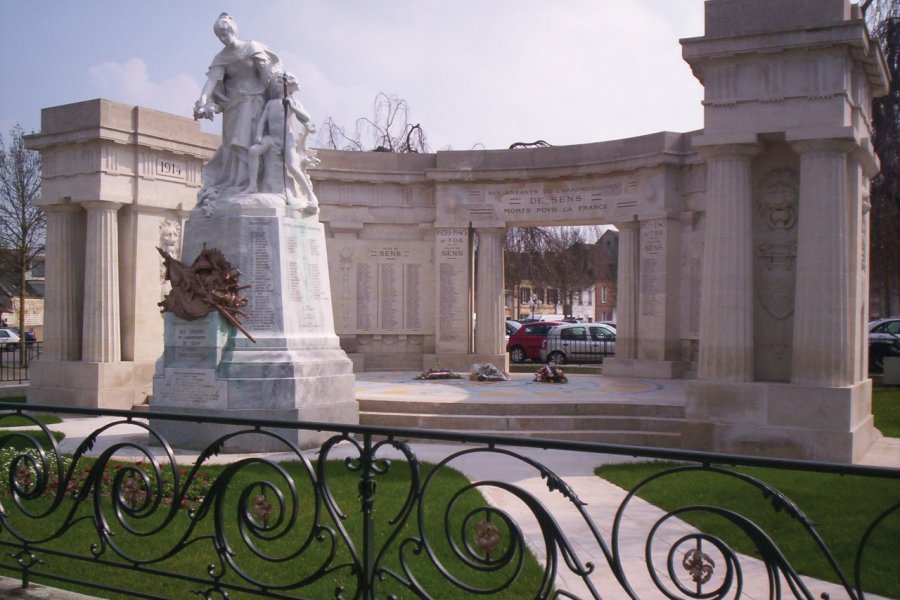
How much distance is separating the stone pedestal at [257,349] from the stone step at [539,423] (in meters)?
1.48

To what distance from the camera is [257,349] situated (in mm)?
11719

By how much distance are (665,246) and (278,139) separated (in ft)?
30.0

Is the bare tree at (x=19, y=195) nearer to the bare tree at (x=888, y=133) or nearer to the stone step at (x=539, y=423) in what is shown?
the stone step at (x=539, y=423)

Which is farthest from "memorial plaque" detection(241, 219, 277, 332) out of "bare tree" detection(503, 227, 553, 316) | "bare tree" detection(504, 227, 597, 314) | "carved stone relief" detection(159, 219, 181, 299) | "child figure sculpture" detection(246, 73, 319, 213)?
"bare tree" detection(504, 227, 597, 314)

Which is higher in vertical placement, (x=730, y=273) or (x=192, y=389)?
(x=730, y=273)

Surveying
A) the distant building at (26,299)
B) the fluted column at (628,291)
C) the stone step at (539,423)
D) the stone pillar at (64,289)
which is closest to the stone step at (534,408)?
the stone step at (539,423)

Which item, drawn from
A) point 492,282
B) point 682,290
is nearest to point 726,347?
point 682,290

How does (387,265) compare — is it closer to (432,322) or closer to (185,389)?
(432,322)

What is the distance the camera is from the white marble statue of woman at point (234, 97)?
1242 cm

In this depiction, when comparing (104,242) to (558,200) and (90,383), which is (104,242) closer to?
(90,383)

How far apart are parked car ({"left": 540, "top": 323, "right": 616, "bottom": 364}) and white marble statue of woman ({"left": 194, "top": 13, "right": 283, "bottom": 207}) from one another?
16803mm

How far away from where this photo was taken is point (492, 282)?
2044 cm

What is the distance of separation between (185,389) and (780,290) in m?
8.09

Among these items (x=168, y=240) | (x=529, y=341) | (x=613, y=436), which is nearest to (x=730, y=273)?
(x=613, y=436)
